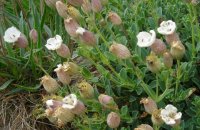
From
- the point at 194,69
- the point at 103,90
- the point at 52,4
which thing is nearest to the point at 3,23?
the point at 52,4

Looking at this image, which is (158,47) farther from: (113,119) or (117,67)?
(117,67)

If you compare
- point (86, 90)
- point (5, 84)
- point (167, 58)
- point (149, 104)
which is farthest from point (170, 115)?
point (5, 84)

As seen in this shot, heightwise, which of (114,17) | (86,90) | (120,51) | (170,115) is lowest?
(170,115)

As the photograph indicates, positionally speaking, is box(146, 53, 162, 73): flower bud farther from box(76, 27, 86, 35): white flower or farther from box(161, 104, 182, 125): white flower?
box(76, 27, 86, 35): white flower

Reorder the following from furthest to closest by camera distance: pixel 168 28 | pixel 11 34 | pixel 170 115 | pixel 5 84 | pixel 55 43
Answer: pixel 5 84, pixel 11 34, pixel 55 43, pixel 168 28, pixel 170 115

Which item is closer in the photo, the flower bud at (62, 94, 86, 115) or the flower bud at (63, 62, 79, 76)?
the flower bud at (62, 94, 86, 115)

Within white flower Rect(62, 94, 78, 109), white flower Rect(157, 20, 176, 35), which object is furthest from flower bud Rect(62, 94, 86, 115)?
white flower Rect(157, 20, 176, 35)

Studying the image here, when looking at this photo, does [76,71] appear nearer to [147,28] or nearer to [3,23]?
[147,28]

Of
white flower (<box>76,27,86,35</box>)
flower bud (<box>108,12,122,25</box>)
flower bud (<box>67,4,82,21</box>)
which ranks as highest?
flower bud (<box>67,4,82,21</box>)
